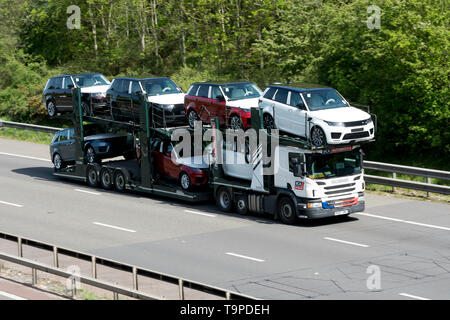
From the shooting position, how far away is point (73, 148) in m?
28.4

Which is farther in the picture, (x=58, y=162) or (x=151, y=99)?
(x=58, y=162)

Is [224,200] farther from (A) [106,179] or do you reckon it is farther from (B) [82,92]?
(B) [82,92]

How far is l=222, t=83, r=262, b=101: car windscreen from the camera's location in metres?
23.1

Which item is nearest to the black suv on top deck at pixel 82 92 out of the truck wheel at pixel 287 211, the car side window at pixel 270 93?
the car side window at pixel 270 93

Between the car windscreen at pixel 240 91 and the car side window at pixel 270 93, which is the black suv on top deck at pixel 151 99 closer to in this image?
the car windscreen at pixel 240 91

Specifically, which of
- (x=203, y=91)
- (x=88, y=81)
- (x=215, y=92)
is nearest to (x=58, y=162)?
(x=88, y=81)

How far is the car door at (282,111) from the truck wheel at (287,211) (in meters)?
1.97

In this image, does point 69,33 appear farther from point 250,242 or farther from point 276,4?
point 250,242

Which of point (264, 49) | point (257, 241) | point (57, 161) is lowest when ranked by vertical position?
point (257, 241)

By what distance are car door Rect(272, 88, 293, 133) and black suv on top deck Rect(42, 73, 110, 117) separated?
835 centimetres

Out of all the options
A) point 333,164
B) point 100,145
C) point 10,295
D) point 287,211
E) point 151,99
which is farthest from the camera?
point 100,145

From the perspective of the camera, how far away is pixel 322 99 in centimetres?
2108

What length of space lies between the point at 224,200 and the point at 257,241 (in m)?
4.02
